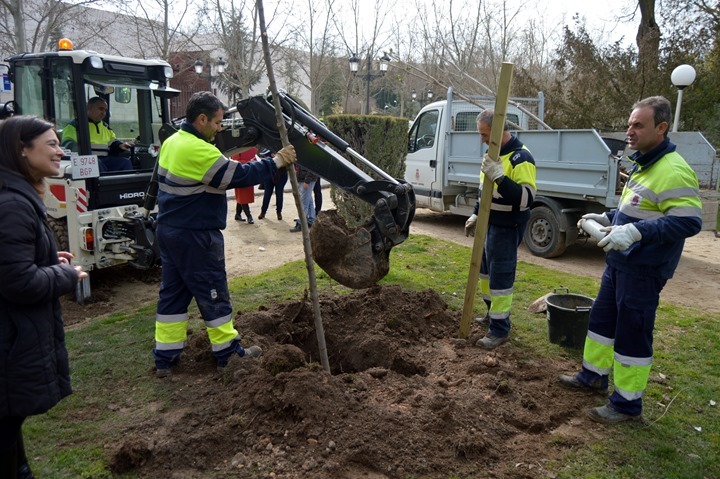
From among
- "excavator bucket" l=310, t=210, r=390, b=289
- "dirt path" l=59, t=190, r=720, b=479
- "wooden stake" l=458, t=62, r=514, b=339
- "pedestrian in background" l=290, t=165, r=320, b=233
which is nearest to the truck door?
"pedestrian in background" l=290, t=165, r=320, b=233

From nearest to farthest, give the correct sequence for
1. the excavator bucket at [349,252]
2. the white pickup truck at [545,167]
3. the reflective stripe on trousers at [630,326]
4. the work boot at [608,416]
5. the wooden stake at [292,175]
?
1. the wooden stake at [292,175]
2. the reflective stripe on trousers at [630,326]
3. the work boot at [608,416]
4. the excavator bucket at [349,252]
5. the white pickup truck at [545,167]

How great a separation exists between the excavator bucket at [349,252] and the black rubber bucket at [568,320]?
5.94 ft

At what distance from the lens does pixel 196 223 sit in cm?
411

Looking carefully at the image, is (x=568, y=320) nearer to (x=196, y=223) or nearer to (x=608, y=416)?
(x=608, y=416)

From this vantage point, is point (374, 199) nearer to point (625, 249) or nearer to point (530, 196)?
point (530, 196)

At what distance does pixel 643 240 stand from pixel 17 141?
347 centimetres

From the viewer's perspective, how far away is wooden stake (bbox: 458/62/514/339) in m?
4.41

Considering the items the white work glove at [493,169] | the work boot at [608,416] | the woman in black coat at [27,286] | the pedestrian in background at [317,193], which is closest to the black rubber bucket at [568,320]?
the work boot at [608,416]

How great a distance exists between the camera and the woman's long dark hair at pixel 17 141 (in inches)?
A: 97.4

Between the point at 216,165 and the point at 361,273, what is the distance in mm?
1359

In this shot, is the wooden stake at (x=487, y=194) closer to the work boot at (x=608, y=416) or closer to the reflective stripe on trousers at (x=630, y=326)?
the reflective stripe on trousers at (x=630, y=326)

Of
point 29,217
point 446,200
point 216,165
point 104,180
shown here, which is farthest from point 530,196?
point 446,200

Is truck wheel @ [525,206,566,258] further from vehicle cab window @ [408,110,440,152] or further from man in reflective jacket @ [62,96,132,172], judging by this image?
man in reflective jacket @ [62,96,132,172]

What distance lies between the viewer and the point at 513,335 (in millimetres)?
5305
